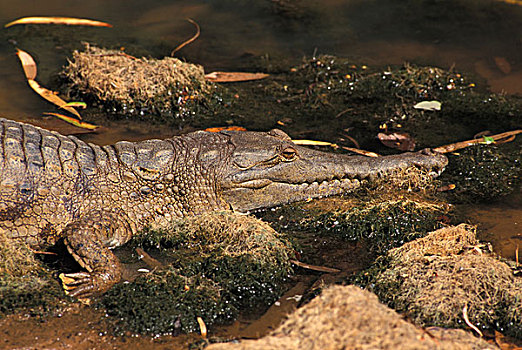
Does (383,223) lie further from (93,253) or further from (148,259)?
(93,253)

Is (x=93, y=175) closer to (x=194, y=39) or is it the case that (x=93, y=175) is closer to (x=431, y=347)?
(x=431, y=347)

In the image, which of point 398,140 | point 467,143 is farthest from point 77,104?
point 467,143

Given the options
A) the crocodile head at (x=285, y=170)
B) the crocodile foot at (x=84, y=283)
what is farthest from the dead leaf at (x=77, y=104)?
the crocodile foot at (x=84, y=283)

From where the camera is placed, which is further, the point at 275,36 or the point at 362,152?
the point at 275,36

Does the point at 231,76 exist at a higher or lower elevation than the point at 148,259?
higher

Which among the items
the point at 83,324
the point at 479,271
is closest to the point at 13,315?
the point at 83,324

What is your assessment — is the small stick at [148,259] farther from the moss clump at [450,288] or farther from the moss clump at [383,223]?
the moss clump at [450,288]

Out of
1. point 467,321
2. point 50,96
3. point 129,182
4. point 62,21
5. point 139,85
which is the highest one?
point 62,21
